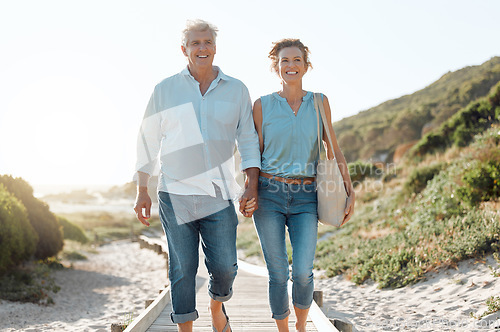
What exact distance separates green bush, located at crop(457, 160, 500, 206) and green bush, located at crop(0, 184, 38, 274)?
9022mm

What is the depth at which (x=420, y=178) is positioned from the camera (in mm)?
11656

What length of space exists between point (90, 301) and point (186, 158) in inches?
280

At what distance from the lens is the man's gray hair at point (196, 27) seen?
276 cm

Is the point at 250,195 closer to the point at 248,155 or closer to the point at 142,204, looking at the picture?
the point at 248,155

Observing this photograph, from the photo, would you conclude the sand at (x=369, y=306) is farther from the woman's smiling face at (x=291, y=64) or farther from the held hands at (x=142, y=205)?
the held hands at (x=142, y=205)

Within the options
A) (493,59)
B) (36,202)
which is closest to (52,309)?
(36,202)

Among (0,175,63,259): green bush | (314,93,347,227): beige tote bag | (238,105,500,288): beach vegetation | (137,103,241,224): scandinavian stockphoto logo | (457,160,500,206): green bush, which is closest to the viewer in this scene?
(137,103,241,224): scandinavian stockphoto logo

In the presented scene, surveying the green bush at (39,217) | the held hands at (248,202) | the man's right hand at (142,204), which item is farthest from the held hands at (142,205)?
the green bush at (39,217)

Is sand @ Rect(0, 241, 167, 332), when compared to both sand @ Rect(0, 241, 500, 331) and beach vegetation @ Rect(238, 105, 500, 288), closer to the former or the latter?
sand @ Rect(0, 241, 500, 331)

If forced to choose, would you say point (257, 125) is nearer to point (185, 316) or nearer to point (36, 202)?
point (185, 316)

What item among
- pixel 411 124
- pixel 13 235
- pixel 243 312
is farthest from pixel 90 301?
pixel 411 124

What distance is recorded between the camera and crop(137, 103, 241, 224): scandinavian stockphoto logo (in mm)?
2629

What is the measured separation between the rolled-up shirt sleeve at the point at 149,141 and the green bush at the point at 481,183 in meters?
6.33

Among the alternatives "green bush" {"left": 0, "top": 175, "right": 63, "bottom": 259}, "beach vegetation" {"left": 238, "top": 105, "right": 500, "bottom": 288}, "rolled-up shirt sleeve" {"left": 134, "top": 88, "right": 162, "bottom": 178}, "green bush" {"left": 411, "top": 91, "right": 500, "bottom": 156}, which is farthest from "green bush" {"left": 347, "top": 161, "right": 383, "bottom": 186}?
"rolled-up shirt sleeve" {"left": 134, "top": 88, "right": 162, "bottom": 178}
